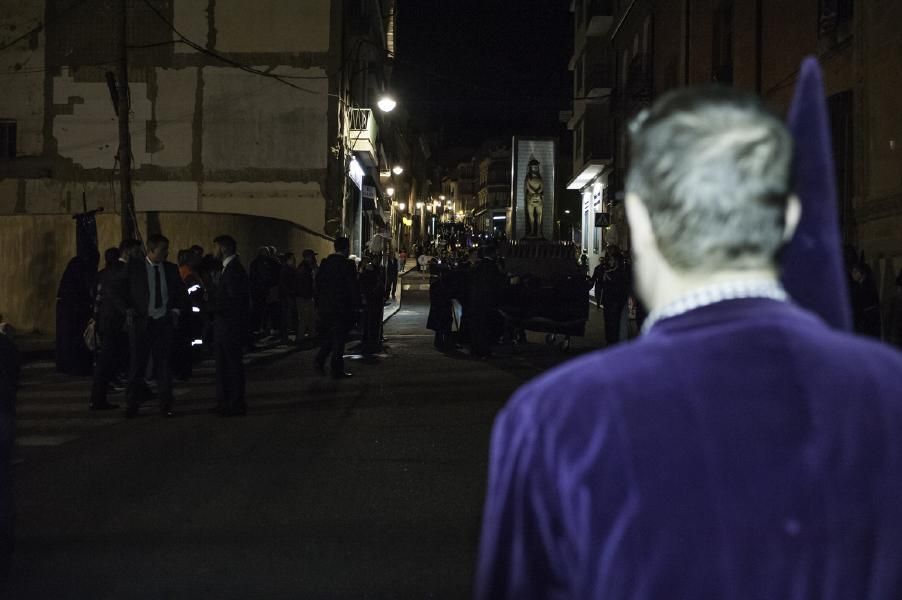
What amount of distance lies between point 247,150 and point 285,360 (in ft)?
53.6

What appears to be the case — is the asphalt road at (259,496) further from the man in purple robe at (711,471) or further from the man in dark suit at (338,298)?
the man in purple robe at (711,471)

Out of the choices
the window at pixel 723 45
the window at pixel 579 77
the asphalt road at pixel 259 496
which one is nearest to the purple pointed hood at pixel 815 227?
the asphalt road at pixel 259 496

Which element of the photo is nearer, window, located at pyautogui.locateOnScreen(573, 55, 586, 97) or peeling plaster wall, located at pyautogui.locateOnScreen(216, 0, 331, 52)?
peeling plaster wall, located at pyautogui.locateOnScreen(216, 0, 331, 52)

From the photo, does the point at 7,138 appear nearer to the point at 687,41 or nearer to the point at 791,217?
the point at 687,41

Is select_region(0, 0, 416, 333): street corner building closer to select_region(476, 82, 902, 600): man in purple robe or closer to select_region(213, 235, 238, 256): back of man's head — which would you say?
select_region(213, 235, 238, 256): back of man's head

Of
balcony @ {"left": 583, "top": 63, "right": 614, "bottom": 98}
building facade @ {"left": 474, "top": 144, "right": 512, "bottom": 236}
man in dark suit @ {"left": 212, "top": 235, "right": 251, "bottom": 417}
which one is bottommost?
man in dark suit @ {"left": 212, "top": 235, "right": 251, "bottom": 417}

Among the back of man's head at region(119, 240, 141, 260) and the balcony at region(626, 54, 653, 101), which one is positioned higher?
the balcony at region(626, 54, 653, 101)

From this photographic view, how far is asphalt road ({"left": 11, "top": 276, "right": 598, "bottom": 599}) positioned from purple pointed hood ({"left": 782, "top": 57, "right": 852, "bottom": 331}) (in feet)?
10.8

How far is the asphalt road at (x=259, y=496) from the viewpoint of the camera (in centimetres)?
480

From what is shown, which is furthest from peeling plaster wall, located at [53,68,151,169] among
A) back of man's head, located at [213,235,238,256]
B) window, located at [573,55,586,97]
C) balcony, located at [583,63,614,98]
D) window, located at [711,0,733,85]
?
back of man's head, located at [213,235,238,256]

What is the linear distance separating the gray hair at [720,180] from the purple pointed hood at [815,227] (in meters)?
0.12

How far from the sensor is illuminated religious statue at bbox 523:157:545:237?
3628 cm

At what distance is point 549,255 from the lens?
878 inches

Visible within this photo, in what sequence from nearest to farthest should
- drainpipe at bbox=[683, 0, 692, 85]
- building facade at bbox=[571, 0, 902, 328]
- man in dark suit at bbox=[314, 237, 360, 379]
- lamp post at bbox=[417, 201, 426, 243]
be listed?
1. man in dark suit at bbox=[314, 237, 360, 379]
2. building facade at bbox=[571, 0, 902, 328]
3. drainpipe at bbox=[683, 0, 692, 85]
4. lamp post at bbox=[417, 201, 426, 243]
